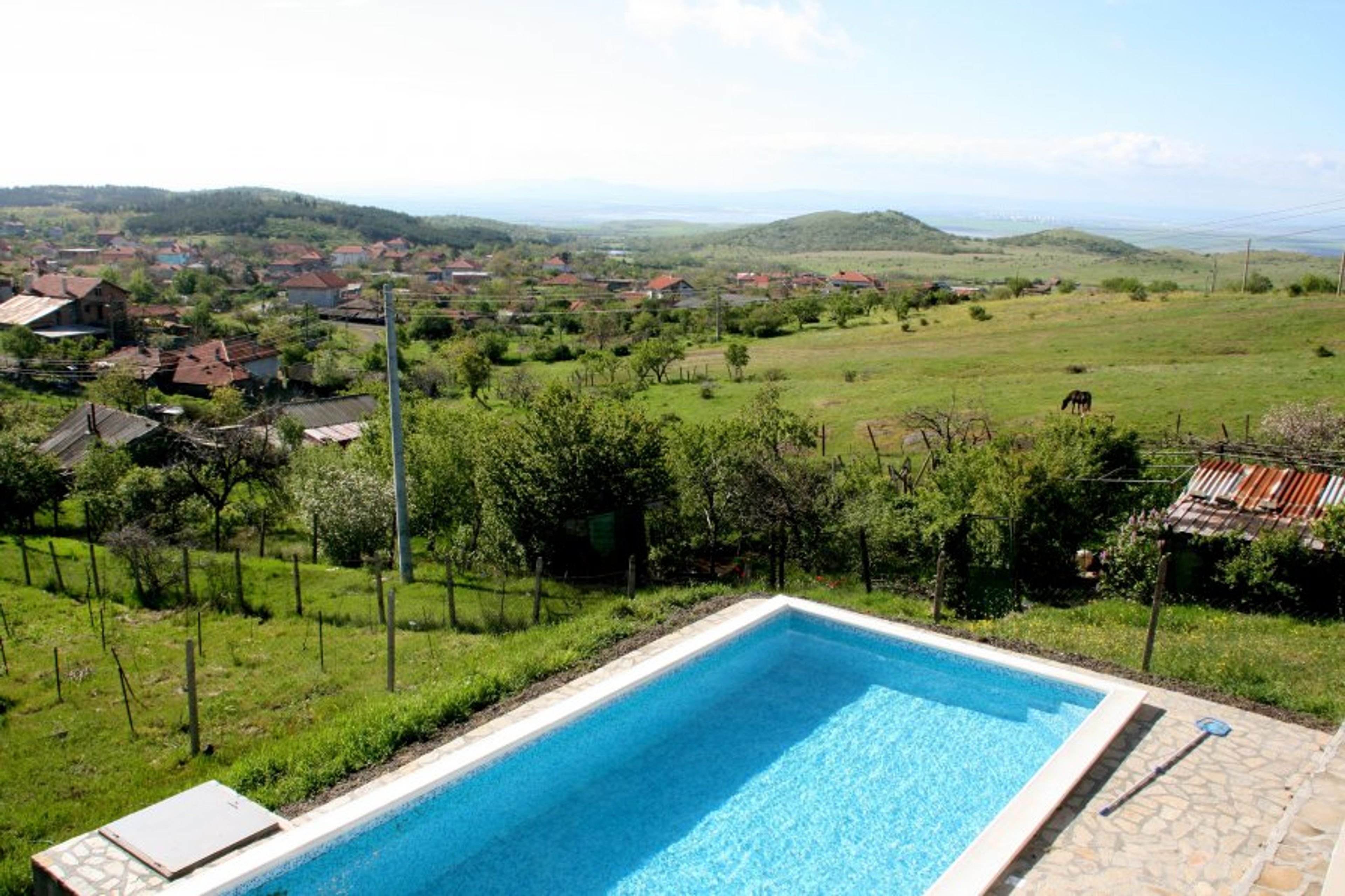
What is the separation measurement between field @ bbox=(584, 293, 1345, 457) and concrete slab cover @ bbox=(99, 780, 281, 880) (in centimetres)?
2426

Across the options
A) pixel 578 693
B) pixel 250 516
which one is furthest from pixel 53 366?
pixel 578 693

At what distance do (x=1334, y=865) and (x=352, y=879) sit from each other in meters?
7.84

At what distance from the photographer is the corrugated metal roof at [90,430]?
32.2 m

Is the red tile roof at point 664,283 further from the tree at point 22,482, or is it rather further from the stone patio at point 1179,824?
the stone patio at point 1179,824

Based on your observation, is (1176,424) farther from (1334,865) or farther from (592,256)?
(592,256)

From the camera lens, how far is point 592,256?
624 feet

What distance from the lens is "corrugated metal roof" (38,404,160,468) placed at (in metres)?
32.2

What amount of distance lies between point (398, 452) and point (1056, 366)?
34.3m

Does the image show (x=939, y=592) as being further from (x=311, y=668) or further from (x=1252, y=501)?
(x=311, y=668)

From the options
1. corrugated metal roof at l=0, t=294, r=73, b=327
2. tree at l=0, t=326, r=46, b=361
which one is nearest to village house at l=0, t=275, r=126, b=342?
corrugated metal roof at l=0, t=294, r=73, b=327

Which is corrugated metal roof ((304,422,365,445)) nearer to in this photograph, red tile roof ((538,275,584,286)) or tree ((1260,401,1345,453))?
tree ((1260,401,1345,453))

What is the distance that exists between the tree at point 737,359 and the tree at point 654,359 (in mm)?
3321

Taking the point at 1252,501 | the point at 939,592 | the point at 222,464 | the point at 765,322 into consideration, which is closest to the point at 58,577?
the point at 222,464

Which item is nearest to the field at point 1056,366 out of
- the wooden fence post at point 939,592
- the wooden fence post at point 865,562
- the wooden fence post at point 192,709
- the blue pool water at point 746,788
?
the wooden fence post at point 865,562
